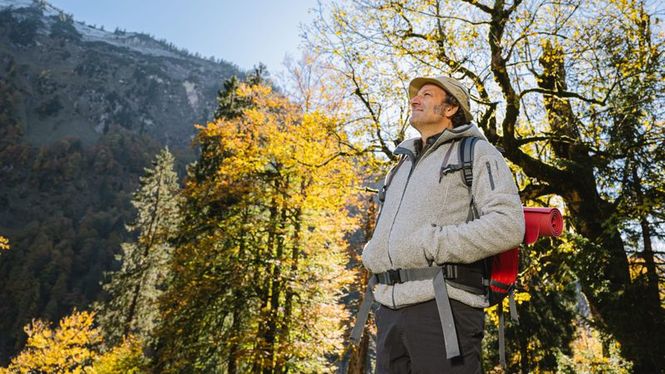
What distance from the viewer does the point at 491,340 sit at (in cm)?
1678

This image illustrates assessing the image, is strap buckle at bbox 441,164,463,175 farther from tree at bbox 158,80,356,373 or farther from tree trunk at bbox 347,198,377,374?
tree trunk at bbox 347,198,377,374

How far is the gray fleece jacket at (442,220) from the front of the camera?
5.67ft

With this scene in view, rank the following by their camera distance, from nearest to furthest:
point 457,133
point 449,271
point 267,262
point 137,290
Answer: point 449,271
point 457,133
point 267,262
point 137,290

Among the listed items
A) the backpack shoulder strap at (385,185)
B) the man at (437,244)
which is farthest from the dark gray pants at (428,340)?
the backpack shoulder strap at (385,185)

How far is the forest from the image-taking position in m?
6.00

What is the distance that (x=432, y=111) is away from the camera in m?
2.36

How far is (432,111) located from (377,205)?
31.7 feet

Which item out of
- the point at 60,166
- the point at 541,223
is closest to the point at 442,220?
the point at 541,223

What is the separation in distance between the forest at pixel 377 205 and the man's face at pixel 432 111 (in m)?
0.46

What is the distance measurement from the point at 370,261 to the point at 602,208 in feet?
19.7

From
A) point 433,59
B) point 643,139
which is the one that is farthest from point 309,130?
point 643,139

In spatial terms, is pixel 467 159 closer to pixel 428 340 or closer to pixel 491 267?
pixel 491 267

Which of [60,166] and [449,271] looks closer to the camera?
[449,271]

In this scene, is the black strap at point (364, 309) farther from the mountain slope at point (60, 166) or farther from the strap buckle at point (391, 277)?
the mountain slope at point (60, 166)
